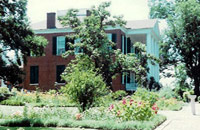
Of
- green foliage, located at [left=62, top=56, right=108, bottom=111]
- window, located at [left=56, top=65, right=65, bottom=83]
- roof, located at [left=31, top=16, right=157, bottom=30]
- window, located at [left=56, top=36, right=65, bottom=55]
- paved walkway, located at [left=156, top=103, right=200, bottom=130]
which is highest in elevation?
roof, located at [left=31, top=16, right=157, bottom=30]

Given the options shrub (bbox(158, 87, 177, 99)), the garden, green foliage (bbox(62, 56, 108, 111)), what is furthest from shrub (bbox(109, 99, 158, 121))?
shrub (bbox(158, 87, 177, 99))

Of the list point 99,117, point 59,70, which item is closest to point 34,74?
point 59,70

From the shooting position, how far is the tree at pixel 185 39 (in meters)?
35.0

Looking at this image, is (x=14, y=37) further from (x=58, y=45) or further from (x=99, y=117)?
(x=99, y=117)

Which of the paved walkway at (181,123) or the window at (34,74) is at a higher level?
the window at (34,74)

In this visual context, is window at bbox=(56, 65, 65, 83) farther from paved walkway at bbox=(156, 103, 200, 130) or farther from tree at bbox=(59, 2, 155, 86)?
paved walkway at bbox=(156, 103, 200, 130)

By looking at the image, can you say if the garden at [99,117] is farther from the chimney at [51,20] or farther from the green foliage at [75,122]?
the chimney at [51,20]

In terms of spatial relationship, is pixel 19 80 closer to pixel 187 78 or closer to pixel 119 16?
pixel 119 16

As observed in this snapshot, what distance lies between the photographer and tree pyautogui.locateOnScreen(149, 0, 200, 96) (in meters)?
35.0

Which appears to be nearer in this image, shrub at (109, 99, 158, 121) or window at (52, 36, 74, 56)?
shrub at (109, 99, 158, 121)

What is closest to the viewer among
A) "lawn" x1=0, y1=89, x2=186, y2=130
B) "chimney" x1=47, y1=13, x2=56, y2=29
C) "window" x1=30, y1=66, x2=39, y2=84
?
"lawn" x1=0, y1=89, x2=186, y2=130

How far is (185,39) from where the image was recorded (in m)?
36.3

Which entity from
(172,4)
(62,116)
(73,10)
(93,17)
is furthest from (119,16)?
(172,4)

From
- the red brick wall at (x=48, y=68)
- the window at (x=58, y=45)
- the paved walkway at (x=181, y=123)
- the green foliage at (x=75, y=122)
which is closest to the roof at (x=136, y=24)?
the window at (x=58, y=45)
